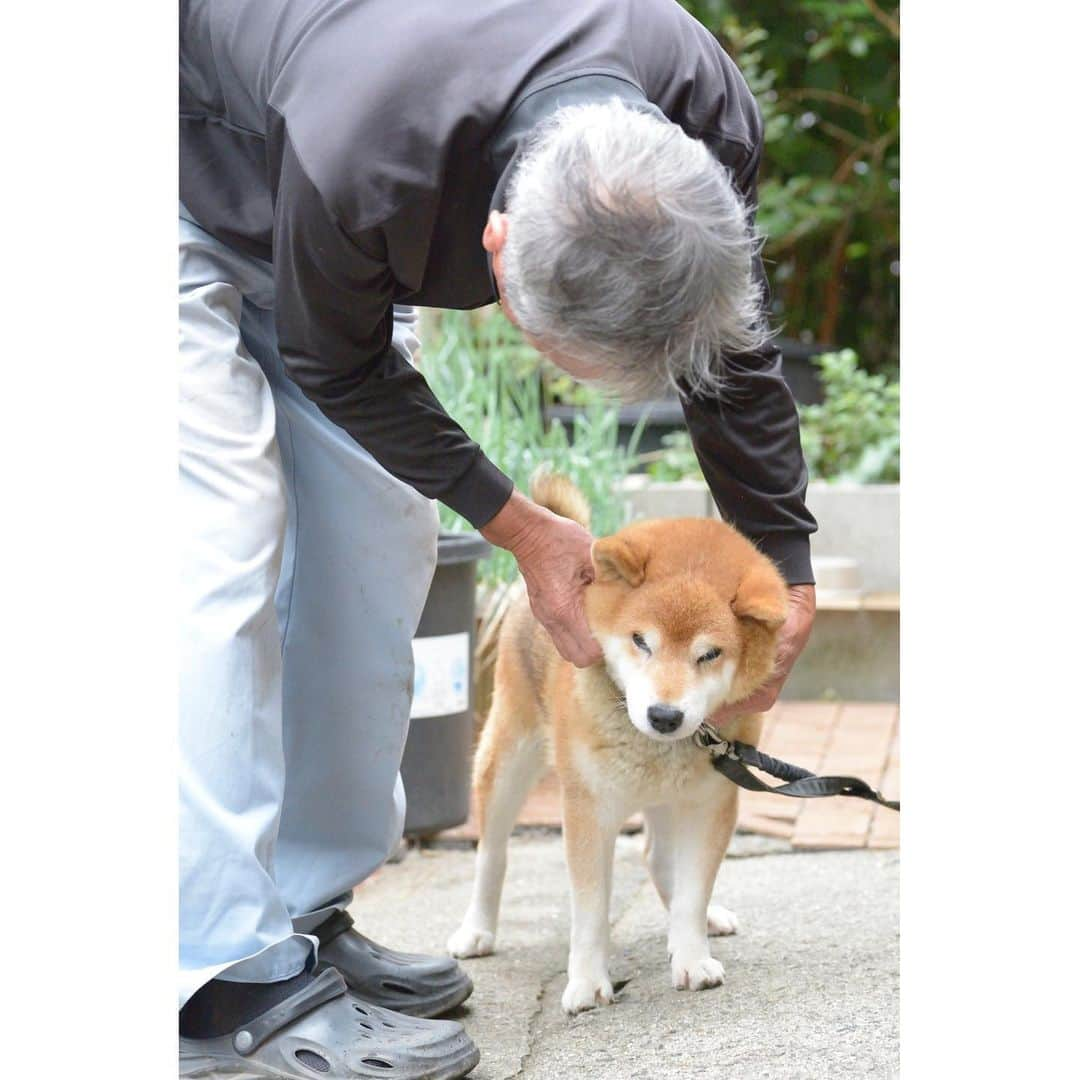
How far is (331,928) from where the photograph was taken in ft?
8.21

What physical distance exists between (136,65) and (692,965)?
1738mm

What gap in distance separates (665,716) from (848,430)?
370 cm

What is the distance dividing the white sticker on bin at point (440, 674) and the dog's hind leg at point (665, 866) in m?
0.74

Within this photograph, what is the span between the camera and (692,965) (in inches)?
102

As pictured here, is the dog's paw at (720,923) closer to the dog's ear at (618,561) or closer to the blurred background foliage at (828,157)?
the dog's ear at (618,561)

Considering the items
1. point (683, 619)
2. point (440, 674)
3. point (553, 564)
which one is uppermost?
point (553, 564)

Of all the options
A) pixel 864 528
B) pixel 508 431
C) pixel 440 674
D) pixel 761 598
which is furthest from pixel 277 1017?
pixel 864 528

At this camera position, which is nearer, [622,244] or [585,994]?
[622,244]

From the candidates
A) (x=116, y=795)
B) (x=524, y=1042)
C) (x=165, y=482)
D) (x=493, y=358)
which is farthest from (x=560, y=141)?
(x=493, y=358)

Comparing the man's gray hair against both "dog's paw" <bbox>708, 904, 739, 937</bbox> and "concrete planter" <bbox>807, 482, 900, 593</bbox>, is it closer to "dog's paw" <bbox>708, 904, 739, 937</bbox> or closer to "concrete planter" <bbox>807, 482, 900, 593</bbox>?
"dog's paw" <bbox>708, 904, 739, 937</bbox>

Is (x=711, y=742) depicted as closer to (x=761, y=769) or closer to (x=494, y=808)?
(x=761, y=769)

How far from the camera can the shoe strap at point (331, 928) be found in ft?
8.18

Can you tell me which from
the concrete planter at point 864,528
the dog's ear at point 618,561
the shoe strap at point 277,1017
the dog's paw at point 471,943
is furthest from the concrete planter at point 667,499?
the shoe strap at point 277,1017

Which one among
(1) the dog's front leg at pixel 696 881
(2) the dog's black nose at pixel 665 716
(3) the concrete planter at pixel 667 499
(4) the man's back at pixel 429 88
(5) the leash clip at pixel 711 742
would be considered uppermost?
(4) the man's back at pixel 429 88
